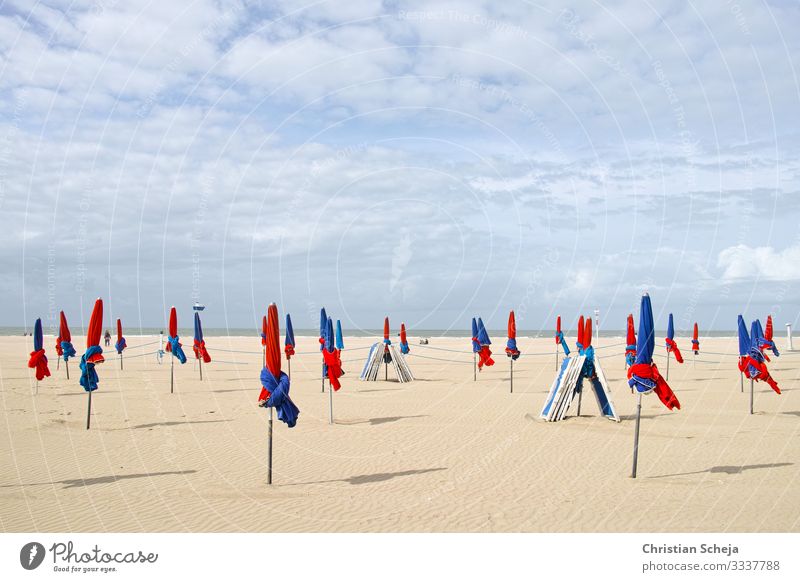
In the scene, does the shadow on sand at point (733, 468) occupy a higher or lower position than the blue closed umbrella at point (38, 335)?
lower

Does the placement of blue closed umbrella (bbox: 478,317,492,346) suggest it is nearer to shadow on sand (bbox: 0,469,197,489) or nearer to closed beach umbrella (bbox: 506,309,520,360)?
closed beach umbrella (bbox: 506,309,520,360)

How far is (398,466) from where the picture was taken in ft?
42.2

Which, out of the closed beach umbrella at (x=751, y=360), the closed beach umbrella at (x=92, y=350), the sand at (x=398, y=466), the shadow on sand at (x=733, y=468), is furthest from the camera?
the closed beach umbrella at (x=751, y=360)

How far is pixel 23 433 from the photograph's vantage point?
16.4 metres

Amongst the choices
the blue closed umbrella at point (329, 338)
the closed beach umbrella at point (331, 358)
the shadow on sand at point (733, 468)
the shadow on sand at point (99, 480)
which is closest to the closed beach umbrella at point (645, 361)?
the shadow on sand at point (733, 468)

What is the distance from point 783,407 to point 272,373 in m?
17.9

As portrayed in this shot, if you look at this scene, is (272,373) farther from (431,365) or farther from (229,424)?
(431,365)

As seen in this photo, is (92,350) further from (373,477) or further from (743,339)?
(743,339)

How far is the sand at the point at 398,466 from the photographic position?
31.4 feet

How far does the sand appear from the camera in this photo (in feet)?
31.4

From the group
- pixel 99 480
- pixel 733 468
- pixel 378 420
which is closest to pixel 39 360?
pixel 99 480

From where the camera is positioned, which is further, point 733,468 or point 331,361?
point 331,361

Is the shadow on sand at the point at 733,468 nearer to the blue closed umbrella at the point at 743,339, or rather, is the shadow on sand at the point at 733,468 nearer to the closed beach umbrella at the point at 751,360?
the closed beach umbrella at the point at 751,360

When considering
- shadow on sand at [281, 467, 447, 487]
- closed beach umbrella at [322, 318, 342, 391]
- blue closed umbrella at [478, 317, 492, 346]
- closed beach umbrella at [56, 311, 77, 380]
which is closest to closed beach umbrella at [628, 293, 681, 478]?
shadow on sand at [281, 467, 447, 487]
